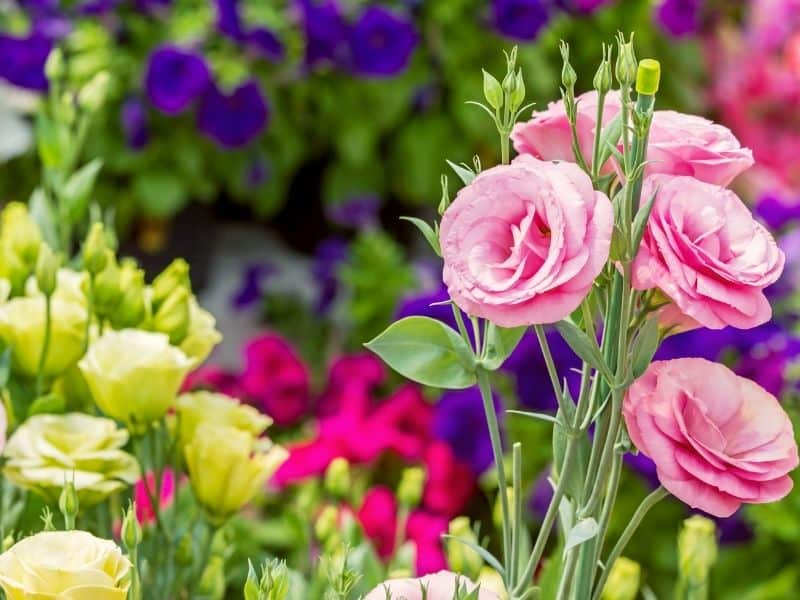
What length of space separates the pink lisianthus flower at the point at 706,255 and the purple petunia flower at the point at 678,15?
1.51 metres

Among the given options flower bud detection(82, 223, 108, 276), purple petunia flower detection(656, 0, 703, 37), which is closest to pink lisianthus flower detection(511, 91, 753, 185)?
flower bud detection(82, 223, 108, 276)

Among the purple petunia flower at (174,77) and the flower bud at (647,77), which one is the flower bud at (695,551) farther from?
the purple petunia flower at (174,77)

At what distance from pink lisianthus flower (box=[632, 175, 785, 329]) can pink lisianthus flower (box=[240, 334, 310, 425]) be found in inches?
39.6

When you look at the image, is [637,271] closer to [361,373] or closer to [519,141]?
[519,141]

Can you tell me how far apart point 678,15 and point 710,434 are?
1.54 m

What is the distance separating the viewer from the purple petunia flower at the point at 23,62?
1.60 metres

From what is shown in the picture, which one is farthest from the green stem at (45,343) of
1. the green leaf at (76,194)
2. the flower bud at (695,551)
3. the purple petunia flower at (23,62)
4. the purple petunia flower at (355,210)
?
the purple petunia flower at (355,210)

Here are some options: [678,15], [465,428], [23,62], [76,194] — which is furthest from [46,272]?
[678,15]

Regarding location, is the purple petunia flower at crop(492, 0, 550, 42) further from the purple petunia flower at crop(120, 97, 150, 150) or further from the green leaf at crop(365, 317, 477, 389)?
the green leaf at crop(365, 317, 477, 389)

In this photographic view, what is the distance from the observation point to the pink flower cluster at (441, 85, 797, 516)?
0.42m

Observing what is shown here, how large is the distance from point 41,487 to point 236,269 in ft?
4.23

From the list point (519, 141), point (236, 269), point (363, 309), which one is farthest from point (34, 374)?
point (236, 269)

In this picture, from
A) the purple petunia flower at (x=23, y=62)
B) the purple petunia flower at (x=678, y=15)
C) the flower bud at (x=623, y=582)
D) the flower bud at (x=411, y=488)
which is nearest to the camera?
the flower bud at (x=623, y=582)

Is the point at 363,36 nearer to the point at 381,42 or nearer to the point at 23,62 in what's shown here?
the point at 381,42
